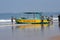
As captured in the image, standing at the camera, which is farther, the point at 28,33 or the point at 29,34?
the point at 28,33

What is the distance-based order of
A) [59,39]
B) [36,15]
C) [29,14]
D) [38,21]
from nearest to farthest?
[59,39] → [38,21] → [36,15] → [29,14]

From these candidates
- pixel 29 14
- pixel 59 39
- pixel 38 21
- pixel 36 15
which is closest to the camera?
pixel 59 39

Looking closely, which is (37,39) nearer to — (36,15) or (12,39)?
(12,39)

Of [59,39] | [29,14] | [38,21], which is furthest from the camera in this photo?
[29,14]

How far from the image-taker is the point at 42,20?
3684 centimetres

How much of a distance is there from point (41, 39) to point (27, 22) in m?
21.9

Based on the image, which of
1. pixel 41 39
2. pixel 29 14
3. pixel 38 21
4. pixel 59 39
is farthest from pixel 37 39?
pixel 29 14

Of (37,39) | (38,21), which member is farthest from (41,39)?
(38,21)

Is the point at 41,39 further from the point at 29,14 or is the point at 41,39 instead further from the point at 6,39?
the point at 29,14

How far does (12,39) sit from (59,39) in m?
2.91

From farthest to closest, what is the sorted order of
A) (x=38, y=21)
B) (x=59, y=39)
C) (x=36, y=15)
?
(x=36, y=15) → (x=38, y=21) → (x=59, y=39)

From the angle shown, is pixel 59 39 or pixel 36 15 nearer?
pixel 59 39

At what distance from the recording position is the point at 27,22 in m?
36.7

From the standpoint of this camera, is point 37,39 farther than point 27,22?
No
